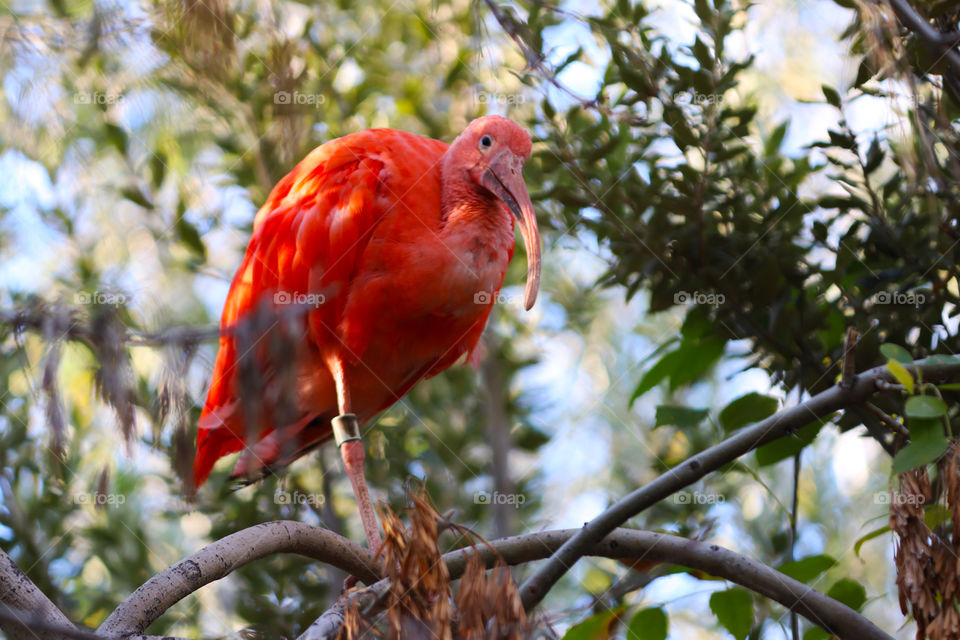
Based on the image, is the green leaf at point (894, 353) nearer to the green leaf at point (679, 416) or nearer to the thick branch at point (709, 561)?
the thick branch at point (709, 561)

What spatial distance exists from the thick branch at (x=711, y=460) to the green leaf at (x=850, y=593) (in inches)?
18.5

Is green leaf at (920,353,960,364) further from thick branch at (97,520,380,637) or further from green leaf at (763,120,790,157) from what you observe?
green leaf at (763,120,790,157)

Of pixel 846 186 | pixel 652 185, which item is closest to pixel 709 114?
pixel 652 185

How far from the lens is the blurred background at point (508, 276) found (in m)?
2.07

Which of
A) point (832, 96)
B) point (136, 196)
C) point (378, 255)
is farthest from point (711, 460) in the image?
point (136, 196)

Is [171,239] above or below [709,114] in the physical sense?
above

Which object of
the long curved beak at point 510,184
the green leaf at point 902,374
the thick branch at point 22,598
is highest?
the long curved beak at point 510,184

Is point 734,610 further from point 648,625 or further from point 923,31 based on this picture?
point 923,31

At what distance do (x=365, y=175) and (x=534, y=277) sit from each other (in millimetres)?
724

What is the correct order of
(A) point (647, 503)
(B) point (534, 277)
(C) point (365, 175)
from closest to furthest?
1. (A) point (647, 503)
2. (B) point (534, 277)
3. (C) point (365, 175)

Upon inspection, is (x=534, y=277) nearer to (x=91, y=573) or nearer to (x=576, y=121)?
(x=576, y=121)

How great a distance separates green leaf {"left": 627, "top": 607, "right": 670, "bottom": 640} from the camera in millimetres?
1855

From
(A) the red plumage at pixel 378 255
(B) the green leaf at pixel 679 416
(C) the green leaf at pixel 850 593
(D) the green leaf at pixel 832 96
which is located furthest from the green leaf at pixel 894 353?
(A) the red plumage at pixel 378 255

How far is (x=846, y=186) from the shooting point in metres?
2.62
